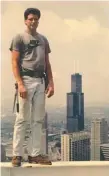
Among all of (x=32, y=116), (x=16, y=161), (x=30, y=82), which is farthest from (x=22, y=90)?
(x=16, y=161)

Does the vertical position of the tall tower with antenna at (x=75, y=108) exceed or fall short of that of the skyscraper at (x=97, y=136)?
it exceeds it

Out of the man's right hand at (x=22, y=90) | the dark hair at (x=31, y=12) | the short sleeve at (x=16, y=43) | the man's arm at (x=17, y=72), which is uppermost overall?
the dark hair at (x=31, y=12)

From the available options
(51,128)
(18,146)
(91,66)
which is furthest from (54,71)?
(18,146)

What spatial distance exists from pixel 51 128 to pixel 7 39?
625mm

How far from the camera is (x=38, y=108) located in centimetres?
200

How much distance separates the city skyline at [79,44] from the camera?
2.03 m

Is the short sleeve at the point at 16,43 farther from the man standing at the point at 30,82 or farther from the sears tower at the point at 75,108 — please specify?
the sears tower at the point at 75,108

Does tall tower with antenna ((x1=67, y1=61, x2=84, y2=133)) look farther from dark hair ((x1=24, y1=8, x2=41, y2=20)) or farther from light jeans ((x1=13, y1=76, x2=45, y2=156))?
dark hair ((x1=24, y1=8, x2=41, y2=20))

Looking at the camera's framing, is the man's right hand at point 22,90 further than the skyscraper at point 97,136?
No

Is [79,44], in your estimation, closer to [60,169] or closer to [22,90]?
[22,90]

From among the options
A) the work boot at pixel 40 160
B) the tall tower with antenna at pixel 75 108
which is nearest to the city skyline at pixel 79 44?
the tall tower with antenna at pixel 75 108

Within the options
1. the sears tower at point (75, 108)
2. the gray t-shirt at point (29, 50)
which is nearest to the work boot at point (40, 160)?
the sears tower at point (75, 108)

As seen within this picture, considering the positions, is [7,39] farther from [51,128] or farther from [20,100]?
[51,128]

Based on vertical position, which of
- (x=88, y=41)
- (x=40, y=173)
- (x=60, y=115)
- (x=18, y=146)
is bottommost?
(x=40, y=173)
